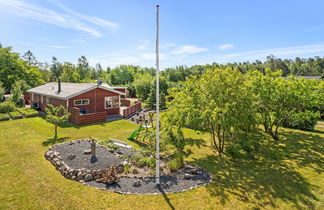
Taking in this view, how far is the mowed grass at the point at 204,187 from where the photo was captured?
656cm

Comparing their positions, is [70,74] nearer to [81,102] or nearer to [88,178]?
[81,102]

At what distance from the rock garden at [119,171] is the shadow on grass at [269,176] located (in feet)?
3.20

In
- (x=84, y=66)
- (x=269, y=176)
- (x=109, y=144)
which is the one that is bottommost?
(x=269, y=176)

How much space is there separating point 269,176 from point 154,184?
5.51 m

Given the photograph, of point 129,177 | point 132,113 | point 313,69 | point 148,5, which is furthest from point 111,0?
point 313,69

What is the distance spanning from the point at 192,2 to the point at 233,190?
1029cm

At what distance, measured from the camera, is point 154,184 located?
7.80 meters

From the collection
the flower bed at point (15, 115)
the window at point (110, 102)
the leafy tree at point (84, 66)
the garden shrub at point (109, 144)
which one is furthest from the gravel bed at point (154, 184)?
the leafy tree at point (84, 66)

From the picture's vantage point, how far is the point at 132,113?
24.4 m

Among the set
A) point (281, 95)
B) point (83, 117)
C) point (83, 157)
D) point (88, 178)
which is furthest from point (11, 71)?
point (281, 95)

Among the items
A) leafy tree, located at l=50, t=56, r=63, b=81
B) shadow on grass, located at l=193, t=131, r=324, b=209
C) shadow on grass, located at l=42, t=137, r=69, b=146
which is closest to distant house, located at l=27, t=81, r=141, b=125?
shadow on grass, located at l=42, t=137, r=69, b=146

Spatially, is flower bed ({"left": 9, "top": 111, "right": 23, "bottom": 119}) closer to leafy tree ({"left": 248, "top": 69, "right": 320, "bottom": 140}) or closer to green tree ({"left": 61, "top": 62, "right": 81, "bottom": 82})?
leafy tree ({"left": 248, "top": 69, "right": 320, "bottom": 140})

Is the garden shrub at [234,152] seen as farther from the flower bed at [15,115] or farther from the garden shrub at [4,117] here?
the garden shrub at [4,117]

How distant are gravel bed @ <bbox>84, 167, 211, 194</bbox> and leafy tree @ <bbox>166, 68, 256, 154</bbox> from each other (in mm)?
2964
